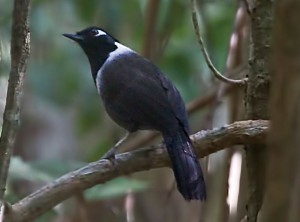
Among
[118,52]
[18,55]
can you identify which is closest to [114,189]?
[118,52]

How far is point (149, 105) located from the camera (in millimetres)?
2445

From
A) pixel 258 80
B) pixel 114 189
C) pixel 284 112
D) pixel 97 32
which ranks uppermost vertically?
pixel 284 112

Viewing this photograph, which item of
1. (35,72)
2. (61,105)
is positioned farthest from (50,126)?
(35,72)

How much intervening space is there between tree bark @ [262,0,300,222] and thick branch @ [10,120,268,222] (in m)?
1.19

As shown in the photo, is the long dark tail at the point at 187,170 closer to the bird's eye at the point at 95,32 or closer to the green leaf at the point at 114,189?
the green leaf at the point at 114,189

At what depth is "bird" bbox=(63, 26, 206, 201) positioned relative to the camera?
2.12 metres

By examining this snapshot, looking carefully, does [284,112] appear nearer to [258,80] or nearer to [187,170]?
[258,80]

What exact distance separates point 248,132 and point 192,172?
37cm

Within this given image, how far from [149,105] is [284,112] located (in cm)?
186

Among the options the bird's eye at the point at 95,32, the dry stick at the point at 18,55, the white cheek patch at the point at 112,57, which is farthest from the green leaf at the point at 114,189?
the dry stick at the point at 18,55

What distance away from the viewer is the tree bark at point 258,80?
1.86 meters

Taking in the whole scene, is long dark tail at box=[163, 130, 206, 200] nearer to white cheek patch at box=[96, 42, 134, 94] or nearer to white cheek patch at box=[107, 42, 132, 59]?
white cheek patch at box=[96, 42, 134, 94]

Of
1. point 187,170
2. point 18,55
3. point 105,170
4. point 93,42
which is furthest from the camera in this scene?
point 93,42

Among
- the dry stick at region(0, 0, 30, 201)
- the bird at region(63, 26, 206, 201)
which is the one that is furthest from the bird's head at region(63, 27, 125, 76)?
the dry stick at region(0, 0, 30, 201)
